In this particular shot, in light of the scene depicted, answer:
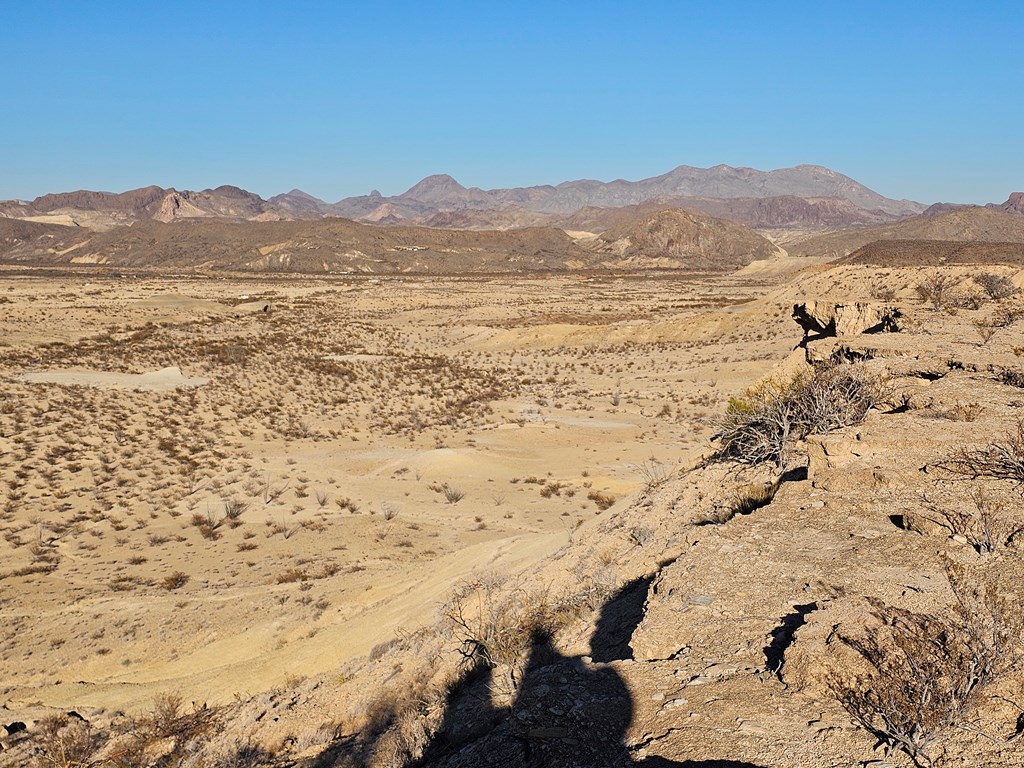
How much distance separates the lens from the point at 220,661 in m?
8.61

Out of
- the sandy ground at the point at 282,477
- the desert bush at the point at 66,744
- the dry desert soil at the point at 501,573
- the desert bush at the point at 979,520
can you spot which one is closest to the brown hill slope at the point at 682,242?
the sandy ground at the point at 282,477

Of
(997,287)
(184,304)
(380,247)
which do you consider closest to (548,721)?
(997,287)

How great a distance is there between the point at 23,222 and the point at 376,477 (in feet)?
677

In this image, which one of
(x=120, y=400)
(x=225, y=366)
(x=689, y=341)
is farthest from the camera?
(x=689, y=341)

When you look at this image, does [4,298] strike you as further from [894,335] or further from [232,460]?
[894,335]

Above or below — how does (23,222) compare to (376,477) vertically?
above

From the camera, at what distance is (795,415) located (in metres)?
8.58

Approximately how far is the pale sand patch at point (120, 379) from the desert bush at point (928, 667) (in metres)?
24.9

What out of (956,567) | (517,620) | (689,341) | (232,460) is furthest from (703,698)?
(689,341)

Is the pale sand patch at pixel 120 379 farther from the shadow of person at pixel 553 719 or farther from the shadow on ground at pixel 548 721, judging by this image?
the shadow of person at pixel 553 719

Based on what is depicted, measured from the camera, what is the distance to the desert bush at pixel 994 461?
596 cm

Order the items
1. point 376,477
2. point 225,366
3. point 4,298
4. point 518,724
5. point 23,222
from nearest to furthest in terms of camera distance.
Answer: point 518,724
point 376,477
point 225,366
point 4,298
point 23,222

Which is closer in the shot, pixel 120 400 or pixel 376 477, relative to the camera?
pixel 376 477

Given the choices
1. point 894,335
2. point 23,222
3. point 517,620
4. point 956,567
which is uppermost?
point 23,222
